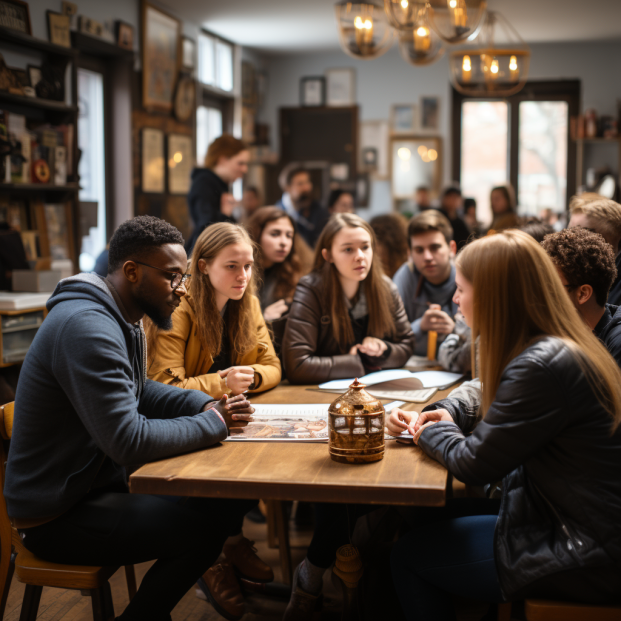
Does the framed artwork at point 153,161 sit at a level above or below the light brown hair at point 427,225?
above

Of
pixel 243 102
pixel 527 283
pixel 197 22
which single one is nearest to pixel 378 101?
pixel 243 102

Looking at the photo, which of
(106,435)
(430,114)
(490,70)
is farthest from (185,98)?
(106,435)

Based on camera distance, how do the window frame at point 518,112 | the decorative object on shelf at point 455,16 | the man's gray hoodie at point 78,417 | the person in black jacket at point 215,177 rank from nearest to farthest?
the man's gray hoodie at point 78,417, the decorative object on shelf at point 455,16, the person in black jacket at point 215,177, the window frame at point 518,112

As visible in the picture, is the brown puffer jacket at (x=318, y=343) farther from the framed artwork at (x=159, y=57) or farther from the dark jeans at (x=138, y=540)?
the framed artwork at (x=159, y=57)

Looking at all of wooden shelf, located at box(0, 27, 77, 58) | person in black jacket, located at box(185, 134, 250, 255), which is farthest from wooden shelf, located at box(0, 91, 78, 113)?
person in black jacket, located at box(185, 134, 250, 255)

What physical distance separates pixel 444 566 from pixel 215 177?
3440 mm

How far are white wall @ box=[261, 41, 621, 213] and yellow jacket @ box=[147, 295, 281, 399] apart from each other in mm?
6939

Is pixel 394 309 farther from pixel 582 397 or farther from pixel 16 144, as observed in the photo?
pixel 16 144

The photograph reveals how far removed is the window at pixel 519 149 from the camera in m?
8.95

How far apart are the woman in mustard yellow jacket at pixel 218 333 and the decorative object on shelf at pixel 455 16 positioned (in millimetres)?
1379

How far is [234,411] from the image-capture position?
1.78 meters

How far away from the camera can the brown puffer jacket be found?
2.48 m

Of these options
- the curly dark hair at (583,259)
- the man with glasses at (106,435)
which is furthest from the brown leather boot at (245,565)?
the curly dark hair at (583,259)

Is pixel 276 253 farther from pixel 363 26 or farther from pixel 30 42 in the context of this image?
pixel 30 42
